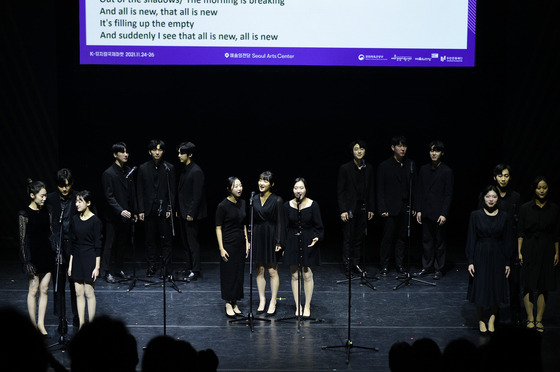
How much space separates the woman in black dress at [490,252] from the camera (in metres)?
6.26

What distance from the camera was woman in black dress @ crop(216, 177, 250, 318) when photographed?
675 centimetres

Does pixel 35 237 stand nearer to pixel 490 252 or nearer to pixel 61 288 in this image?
pixel 61 288

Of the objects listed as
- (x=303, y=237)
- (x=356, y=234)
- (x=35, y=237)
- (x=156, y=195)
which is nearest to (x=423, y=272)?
(x=356, y=234)

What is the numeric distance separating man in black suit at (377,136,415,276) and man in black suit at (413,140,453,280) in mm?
162

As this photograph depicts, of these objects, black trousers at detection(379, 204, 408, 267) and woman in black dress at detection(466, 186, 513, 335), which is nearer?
woman in black dress at detection(466, 186, 513, 335)

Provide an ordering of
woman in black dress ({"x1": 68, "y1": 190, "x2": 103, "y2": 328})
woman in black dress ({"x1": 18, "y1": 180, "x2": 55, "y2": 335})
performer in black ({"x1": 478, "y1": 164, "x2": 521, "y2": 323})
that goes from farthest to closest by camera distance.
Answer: performer in black ({"x1": 478, "y1": 164, "x2": 521, "y2": 323})
woman in black dress ({"x1": 68, "y1": 190, "x2": 103, "y2": 328})
woman in black dress ({"x1": 18, "y1": 180, "x2": 55, "y2": 335})

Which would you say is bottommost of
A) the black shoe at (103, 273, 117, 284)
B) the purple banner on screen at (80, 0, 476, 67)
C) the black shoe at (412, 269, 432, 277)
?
the black shoe at (103, 273, 117, 284)

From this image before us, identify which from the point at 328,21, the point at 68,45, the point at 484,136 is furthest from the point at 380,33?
the point at 68,45

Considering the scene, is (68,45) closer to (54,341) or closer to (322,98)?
(322,98)

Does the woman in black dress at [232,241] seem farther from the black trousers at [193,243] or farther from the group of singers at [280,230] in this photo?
the black trousers at [193,243]

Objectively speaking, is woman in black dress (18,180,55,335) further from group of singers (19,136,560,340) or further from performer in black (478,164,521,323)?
performer in black (478,164,521,323)

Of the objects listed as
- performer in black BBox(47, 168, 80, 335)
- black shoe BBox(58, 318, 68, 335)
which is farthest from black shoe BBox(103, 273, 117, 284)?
black shoe BBox(58, 318, 68, 335)

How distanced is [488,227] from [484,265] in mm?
338

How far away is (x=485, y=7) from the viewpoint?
30.2 ft
